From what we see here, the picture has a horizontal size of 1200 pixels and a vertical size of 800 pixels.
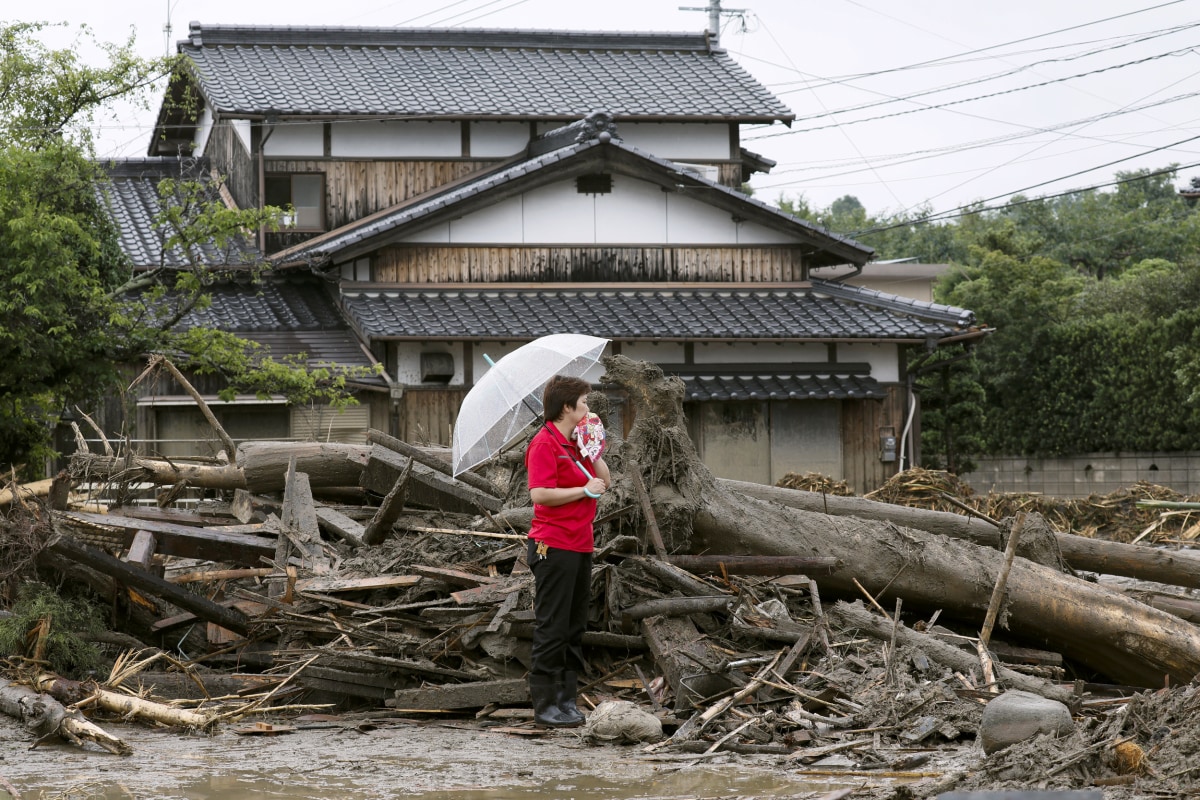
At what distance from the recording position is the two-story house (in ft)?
59.6

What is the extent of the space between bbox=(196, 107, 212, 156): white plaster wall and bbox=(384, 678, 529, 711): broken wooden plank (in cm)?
1847

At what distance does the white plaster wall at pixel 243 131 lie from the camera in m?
20.8

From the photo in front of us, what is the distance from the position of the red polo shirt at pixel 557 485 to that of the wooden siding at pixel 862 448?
12.9m

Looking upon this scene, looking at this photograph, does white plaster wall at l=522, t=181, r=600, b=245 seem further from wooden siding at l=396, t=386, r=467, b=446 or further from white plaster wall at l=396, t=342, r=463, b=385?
wooden siding at l=396, t=386, r=467, b=446

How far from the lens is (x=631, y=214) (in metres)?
19.5

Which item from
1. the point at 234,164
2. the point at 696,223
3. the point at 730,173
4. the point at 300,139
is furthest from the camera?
the point at 730,173

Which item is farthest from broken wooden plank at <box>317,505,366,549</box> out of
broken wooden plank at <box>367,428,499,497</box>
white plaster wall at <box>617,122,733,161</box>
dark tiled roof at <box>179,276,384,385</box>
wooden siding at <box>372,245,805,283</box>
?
white plaster wall at <box>617,122,733,161</box>

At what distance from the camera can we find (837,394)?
733 inches

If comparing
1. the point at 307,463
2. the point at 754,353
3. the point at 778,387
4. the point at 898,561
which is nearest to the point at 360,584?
the point at 307,463

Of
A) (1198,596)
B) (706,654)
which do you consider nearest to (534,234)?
(1198,596)

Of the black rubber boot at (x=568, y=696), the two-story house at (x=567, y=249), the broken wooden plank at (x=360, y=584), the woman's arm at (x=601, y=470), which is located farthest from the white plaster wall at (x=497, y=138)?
the black rubber boot at (x=568, y=696)

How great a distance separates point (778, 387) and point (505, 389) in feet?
38.0

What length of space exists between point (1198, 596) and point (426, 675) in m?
6.00

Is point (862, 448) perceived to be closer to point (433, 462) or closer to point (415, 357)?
point (415, 357)
